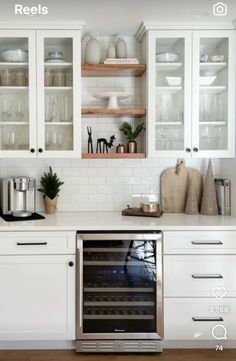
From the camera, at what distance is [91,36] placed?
11.0 feet

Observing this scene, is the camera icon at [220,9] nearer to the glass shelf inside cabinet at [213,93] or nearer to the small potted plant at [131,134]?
the glass shelf inside cabinet at [213,93]

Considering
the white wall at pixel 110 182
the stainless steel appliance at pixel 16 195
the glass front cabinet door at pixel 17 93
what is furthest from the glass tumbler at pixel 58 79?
the stainless steel appliance at pixel 16 195

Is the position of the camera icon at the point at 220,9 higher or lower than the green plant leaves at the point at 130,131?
higher

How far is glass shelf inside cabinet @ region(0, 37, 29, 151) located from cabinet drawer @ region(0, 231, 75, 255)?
72 cm

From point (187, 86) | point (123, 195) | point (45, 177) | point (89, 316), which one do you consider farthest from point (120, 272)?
point (187, 86)

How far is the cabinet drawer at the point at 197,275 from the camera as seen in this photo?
2.82 m

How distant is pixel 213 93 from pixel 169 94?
13.6 inches

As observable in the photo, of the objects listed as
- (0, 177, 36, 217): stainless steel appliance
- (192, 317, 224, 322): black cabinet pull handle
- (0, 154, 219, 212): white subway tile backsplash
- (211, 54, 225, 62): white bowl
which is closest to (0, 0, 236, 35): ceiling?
(211, 54, 225, 62): white bowl

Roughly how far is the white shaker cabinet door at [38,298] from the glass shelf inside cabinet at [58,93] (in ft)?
2.95

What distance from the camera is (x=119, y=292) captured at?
2.85m

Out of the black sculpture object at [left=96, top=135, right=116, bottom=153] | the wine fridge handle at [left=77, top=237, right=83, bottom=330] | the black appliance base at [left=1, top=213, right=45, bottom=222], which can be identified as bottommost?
the wine fridge handle at [left=77, top=237, right=83, bottom=330]

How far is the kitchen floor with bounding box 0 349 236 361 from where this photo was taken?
2.76 metres

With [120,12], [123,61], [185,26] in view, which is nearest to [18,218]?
[123,61]

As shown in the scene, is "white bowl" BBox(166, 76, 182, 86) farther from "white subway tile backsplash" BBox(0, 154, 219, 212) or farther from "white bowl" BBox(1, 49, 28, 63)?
"white bowl" BBox(1, 49, 28, 63)
